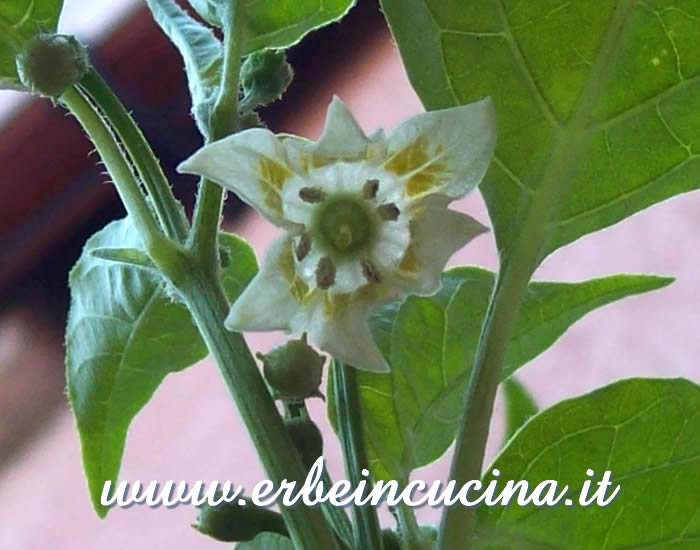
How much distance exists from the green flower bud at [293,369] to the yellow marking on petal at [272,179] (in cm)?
5

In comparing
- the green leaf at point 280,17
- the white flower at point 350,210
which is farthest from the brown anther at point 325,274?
the green leaf at point 280,17

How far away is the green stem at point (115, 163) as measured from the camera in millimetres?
404

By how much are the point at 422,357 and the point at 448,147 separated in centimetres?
16

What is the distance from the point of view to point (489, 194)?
0.44m

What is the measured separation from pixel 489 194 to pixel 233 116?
11cm

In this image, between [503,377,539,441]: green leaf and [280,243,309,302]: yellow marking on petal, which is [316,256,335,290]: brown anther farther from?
[503,377,539,441]: green leaf

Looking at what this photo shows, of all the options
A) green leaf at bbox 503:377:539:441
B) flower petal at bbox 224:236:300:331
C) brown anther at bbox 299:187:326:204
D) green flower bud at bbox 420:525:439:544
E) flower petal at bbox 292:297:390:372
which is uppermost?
green leaf at bbox 503:377:539:441

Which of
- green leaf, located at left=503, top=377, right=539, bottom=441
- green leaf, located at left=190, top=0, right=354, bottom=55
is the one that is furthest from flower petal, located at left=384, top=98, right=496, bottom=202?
green leaf, located at left=503, top=377, right=539, bottom=441

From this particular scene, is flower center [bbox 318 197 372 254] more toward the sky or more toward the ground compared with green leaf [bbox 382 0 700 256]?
more toward the ground

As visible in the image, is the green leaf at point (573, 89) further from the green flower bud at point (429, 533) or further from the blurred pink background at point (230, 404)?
the blurred pink background at point (230, 404)

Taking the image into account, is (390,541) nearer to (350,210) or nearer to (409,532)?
(409,532)

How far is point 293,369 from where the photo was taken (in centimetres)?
39

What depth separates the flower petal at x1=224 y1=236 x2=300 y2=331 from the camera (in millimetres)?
363

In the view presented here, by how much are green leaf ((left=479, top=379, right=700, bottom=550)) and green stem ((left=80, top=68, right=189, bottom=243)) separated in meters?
0.17
